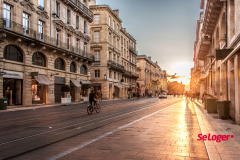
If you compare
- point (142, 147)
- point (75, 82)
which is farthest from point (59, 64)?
point (142, 147)

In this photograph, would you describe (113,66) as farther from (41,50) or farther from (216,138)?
(216,138)

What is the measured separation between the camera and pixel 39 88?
2539 cm

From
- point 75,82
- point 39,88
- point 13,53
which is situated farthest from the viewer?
point 75,82

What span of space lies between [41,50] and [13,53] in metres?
4.05

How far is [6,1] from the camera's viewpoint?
20.6 meters

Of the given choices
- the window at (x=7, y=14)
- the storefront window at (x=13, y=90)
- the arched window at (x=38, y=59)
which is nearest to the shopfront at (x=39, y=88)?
the arched window at (x=38, y=59)

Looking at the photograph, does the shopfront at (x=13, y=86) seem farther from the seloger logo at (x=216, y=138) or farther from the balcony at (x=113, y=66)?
the balcony at (x=113, y=66)

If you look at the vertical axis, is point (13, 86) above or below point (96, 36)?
below

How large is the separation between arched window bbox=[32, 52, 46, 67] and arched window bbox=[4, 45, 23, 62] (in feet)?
6.44

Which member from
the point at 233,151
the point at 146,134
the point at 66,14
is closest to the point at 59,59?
the point at 66,14

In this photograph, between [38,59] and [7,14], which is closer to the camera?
[7,14]

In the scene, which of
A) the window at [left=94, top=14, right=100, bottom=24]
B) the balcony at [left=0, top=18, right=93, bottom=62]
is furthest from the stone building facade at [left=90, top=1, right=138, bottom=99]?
the balcony at [left=0, top=18, right=93, bottom=62]

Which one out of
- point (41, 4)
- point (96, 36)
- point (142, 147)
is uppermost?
point (96, 36)

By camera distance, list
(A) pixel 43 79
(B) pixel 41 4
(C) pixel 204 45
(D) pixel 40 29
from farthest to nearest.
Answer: (B) pixel 41 4, (D) pixel 40 29, (C) pixel 204 45, (A) pixel 43 79
